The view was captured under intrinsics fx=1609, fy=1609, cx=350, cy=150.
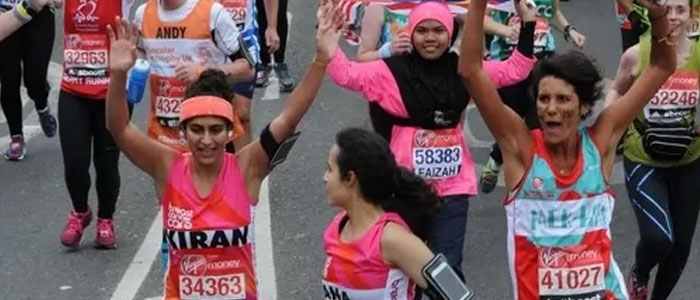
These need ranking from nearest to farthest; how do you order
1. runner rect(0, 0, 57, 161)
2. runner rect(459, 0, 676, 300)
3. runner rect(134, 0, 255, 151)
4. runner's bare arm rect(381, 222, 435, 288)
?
runner's bare arm rect(381, 222, 435, 288), runner rect(459, 0, 676, 300), runner rect(134, 0, 255, 151), runner rect(0, 0, 57, 161)

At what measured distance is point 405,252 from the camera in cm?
526

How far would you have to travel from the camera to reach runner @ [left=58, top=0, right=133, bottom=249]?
8930 mm

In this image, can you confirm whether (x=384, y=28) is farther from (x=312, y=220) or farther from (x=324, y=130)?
(x=324, y=130)

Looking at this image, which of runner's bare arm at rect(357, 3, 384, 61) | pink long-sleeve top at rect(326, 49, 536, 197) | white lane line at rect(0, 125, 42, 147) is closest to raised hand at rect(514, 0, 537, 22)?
pink long-sleeve top at rect(326, 49, 536, 197)

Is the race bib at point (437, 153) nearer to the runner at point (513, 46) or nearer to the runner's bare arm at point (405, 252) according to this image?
the runner at point (513, 46)

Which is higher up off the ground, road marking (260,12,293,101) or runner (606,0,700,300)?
runner (606,0,700,300)

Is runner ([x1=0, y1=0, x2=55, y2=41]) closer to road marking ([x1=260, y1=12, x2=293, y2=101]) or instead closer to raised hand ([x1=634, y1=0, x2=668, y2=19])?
raised hand ([x1=634, y1=0, x2=668, y2=19])

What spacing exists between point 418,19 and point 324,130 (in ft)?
15.1

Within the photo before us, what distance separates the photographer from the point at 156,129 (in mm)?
8383

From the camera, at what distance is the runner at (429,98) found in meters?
7.49

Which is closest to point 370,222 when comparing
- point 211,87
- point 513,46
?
point 211,87

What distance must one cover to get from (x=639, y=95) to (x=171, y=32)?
299 cm

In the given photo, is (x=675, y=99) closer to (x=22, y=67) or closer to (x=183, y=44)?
(x=183, y=44)

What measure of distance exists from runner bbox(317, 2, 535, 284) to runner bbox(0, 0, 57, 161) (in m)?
3.80
